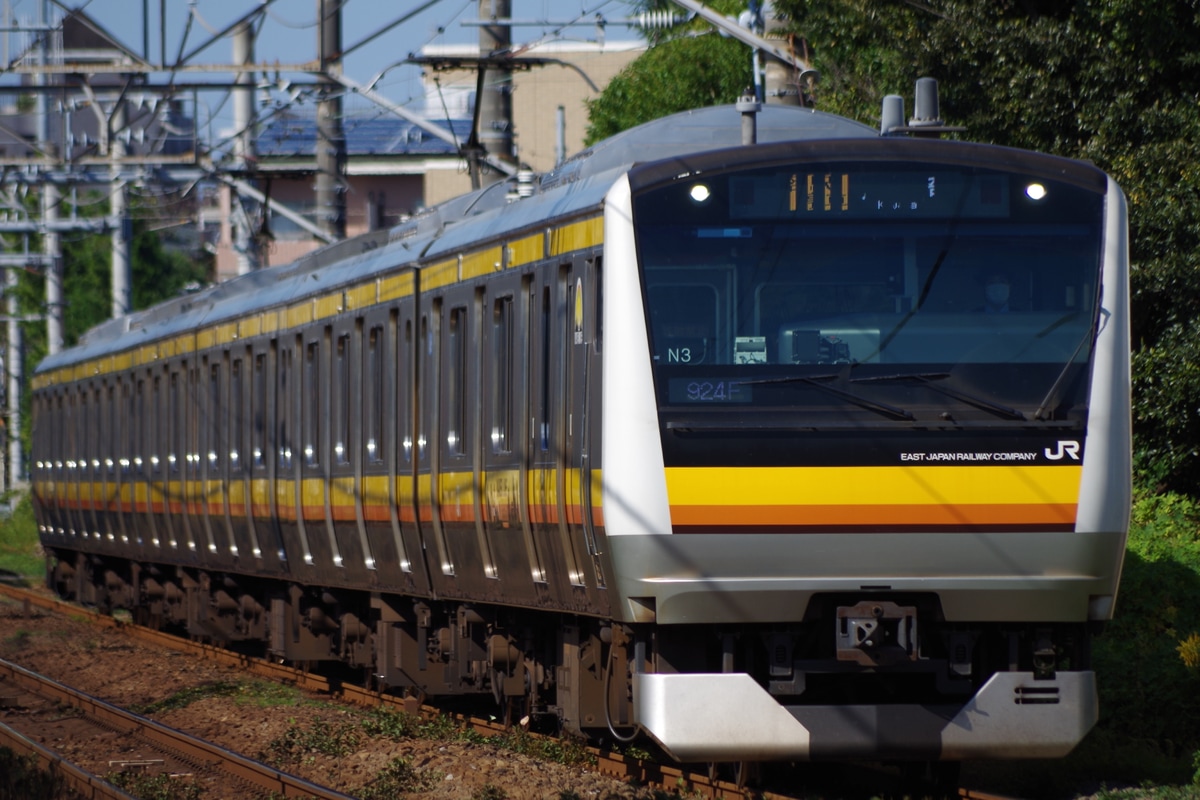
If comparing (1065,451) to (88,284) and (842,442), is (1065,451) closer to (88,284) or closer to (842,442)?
(842,442)

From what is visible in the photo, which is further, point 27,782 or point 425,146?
point 425,146

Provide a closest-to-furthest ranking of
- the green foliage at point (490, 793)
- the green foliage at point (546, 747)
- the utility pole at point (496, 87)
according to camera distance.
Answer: the green foliage at point (490, 793) → the green foliage at point (546, 747) → the utility pole at point (496, 87)

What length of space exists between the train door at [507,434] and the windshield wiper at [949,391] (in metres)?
2.31

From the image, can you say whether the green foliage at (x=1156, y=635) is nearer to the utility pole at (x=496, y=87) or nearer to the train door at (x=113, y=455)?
the utility pole at (x=496, y=87)

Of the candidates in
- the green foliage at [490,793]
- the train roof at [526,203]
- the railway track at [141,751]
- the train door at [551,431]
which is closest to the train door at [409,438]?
the train roof at [526,203]

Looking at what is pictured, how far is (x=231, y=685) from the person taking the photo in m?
16.9

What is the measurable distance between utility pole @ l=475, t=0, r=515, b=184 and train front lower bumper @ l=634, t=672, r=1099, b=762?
13.7 metres

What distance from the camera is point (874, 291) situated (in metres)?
8.91

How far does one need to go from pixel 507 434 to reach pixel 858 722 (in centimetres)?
280

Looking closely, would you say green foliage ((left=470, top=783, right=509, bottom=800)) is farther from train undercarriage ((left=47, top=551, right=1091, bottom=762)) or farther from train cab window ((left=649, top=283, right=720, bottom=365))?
train cab window ((left=649, top=283, right=720, bottom=365))

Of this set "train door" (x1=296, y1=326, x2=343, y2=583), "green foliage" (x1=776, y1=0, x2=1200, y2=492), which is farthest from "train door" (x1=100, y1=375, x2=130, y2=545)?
"green foliage" (x1=776, y1=0, x2=1200, y2=492)

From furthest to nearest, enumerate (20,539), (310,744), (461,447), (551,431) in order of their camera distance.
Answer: (20,539), (310,744), (461,447), (551,431)

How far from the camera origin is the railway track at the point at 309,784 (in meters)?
9.99

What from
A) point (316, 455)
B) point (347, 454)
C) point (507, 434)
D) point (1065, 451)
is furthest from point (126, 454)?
point (1065, 451)
